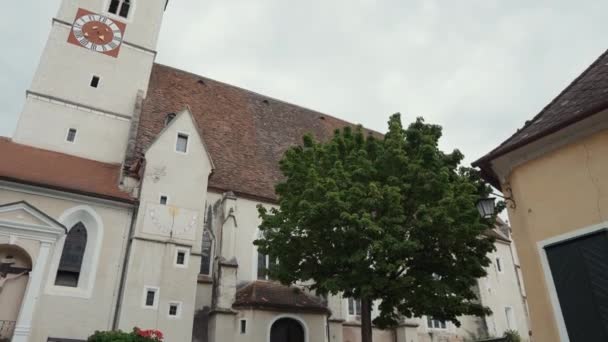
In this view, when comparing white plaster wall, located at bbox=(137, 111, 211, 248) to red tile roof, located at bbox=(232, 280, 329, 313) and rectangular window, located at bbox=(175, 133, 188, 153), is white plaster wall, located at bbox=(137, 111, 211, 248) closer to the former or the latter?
rectangular window, located at bbox=(175, 133, 188, 153)

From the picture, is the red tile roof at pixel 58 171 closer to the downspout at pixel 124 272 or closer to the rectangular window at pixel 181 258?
the downspout at pixel 124 272

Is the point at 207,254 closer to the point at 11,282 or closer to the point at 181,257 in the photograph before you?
the point at 181,257

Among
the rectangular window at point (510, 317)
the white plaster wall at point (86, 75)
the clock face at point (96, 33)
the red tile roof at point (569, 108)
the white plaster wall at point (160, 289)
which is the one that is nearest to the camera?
the red tile roof at point (569, 108)

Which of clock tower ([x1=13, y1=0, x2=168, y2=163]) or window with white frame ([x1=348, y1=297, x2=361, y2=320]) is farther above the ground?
clock tower ([x1=13, y1=0, x2=168, y2=163])

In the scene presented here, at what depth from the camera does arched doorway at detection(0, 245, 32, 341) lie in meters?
A: 12.3

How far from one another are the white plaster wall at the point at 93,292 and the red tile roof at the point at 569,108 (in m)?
11.7

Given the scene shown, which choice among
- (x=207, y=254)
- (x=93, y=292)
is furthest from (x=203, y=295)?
(x=93, y=292)

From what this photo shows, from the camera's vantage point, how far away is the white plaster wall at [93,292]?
42.1ft

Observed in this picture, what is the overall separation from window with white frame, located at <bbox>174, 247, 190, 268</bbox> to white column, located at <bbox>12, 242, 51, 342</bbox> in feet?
12.7

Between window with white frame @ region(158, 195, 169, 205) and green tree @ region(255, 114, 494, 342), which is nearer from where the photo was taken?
green tree @ region(255, 114, 494, 342)

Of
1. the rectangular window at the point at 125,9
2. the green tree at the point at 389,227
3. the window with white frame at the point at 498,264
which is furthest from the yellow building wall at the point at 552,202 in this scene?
the rectangular window at the point at 125,9

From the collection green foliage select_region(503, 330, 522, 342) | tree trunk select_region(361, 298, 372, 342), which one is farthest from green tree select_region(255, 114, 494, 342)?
green foliage select_region(503, 330, 522, 342)

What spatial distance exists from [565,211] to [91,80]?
755 inches

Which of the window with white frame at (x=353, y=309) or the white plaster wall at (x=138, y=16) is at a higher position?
the white plaster wall at (x=138, y=16)
